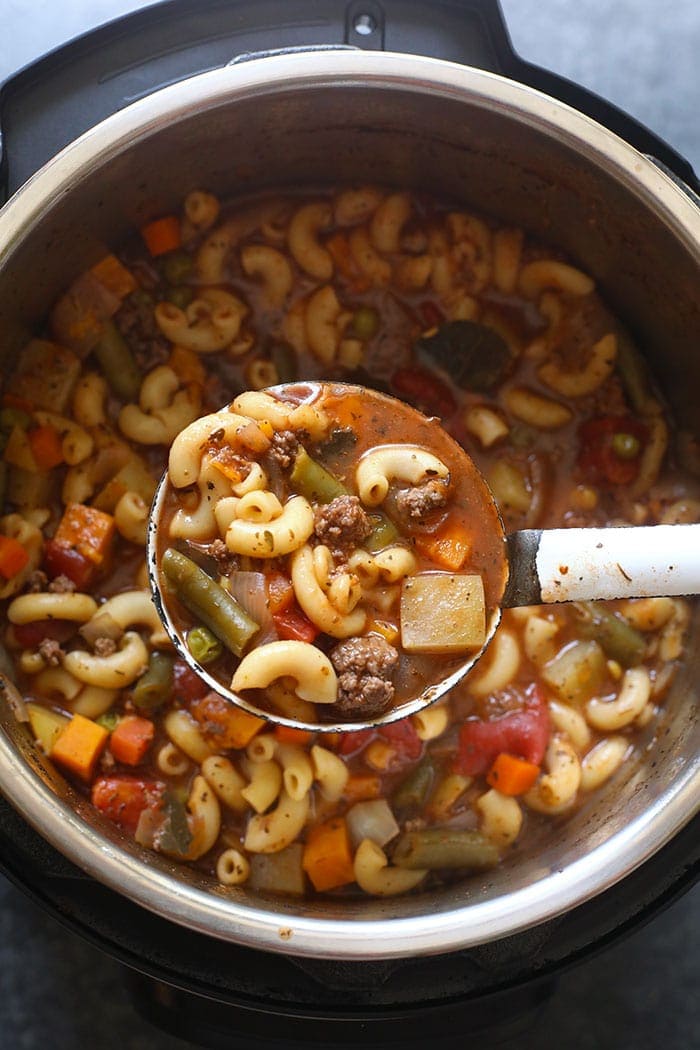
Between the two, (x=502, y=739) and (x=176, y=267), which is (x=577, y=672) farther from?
(x=176, y=267)

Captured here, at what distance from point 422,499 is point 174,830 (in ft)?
2.58

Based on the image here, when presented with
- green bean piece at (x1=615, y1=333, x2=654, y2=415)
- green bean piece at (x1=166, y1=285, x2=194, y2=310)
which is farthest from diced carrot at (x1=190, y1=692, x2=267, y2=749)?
green bean piece at (x1=615, y1=333, x2=654, y2=415)

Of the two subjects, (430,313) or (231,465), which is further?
(430,313)

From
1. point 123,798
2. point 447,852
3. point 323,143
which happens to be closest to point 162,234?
point 323,143

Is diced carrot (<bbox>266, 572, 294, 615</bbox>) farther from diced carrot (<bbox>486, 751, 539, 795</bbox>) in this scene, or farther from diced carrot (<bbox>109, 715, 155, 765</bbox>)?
diced carrot (<bbox>486, 751, 539, 795</bbox>)

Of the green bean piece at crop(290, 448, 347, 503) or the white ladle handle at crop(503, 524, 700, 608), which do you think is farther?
the green bean piece at crop(290, 448, 347, 503)

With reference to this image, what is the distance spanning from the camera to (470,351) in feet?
7.66

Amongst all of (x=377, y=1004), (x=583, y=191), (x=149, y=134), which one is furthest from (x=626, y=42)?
(x=377, y=1004)

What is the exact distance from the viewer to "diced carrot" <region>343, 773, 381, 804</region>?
219 cm

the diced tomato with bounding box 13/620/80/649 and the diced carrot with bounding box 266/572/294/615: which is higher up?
the diced carrot with bounding box 266/572/294/615

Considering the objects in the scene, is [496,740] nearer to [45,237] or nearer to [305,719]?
[305,719]

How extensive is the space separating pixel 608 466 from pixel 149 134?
1101mm

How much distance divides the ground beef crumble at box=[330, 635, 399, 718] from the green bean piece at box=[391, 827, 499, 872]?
406 millimetres

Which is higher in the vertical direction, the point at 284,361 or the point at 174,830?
the point at 284,361
